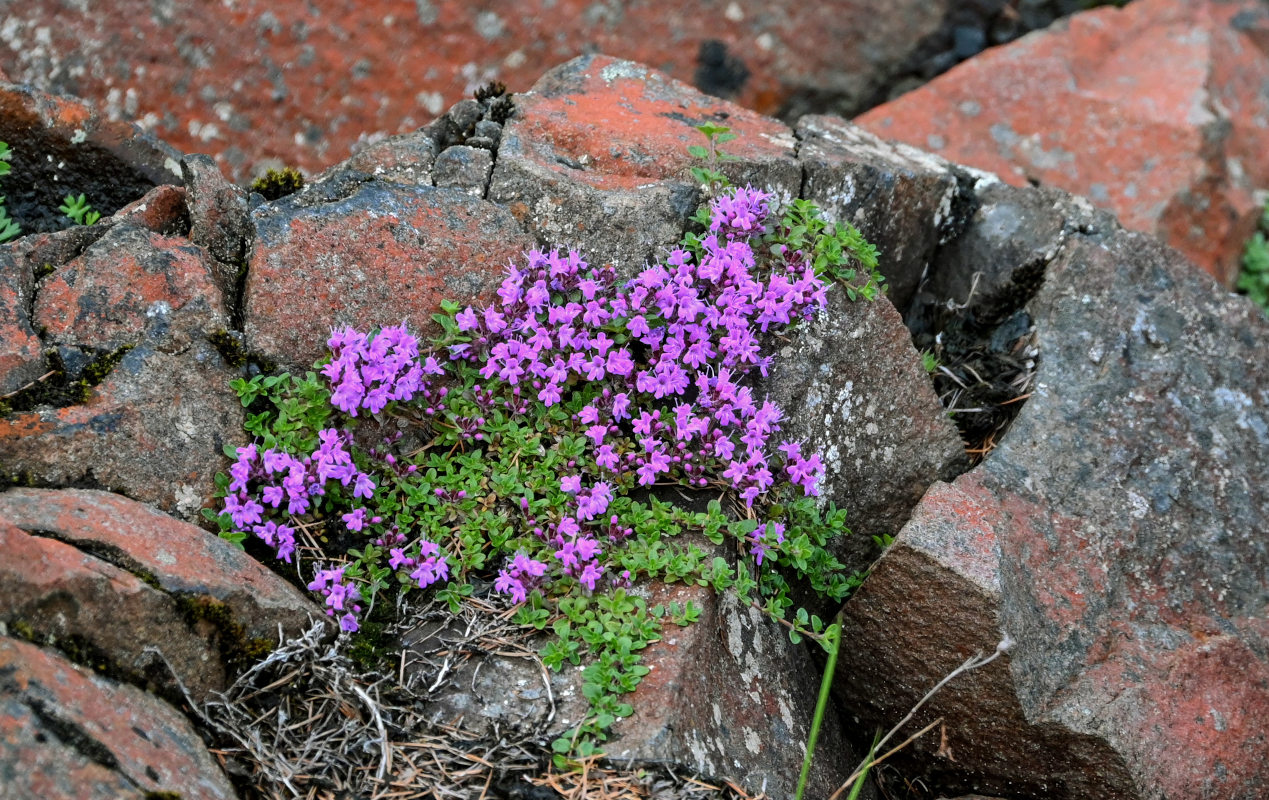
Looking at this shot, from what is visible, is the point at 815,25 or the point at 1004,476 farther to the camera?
the point at 815,25

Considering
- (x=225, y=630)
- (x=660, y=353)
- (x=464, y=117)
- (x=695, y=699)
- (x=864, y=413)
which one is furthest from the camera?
(x=464, y=117)

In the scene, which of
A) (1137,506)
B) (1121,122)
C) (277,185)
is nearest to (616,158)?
(277,185)

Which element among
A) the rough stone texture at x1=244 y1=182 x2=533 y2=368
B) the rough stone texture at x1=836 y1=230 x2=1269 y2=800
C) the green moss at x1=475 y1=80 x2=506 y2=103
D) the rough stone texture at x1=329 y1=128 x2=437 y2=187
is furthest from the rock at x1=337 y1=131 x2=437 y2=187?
the rough stone texture at x1=836 y1=230 x2=1269 y2=800

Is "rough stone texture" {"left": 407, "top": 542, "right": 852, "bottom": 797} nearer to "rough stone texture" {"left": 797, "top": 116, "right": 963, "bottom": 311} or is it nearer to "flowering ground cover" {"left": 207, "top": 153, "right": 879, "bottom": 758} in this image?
"flowering ground cover" {"left": 207, "top": 153, "right": 879, "bottom": 758}

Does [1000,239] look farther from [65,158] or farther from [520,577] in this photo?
[65,158]

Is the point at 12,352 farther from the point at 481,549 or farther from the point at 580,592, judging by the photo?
the point at 580,592

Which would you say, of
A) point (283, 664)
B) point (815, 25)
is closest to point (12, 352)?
point (283, 664)

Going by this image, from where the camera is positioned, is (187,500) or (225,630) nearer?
(225,630)
